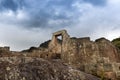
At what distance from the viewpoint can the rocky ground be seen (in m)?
6.27

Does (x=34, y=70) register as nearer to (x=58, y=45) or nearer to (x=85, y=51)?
(x=85, y=51)

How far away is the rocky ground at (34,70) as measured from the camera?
6273 mm

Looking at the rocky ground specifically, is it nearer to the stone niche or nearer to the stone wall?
the stone wall

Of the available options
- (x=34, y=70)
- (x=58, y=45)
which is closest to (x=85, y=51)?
(x=58, y=45)

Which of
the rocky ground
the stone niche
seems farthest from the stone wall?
the rocky ground

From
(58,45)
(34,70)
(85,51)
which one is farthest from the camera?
(58,45)

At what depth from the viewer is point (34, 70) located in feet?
21.1

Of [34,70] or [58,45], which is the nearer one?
[34,70]

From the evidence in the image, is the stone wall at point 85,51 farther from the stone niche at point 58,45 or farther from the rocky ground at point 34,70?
the rocky ground at point 34,70

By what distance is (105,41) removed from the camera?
1388 inches

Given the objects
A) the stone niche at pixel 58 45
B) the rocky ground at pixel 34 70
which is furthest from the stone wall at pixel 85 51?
the rocky ground at pixel 34 70

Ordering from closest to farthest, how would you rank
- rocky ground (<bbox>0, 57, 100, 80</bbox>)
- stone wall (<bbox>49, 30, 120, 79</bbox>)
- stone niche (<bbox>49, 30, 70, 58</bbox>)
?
rocky ground (<bbox>0, 57, 100, 80</bbox>) < stone wall (<bbox>49, 30, 120, 79</bbox>) < stone niche (<bbox>49, 30, 70, 58</bbox>)

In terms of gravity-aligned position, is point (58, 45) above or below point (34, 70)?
above

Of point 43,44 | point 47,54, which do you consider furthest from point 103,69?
point 43,44
